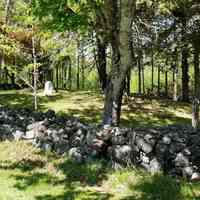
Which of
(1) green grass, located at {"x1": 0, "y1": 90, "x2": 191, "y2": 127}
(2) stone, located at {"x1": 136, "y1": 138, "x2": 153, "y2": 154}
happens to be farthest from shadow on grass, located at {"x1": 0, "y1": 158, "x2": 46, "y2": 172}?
(1) green grass, located at {"x1": 0, "y1": 90, "x2": 191, "y2": 127}

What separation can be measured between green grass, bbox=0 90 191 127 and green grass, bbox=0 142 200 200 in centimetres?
1584

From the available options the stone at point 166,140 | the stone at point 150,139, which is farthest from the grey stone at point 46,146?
the stone at point 166,140

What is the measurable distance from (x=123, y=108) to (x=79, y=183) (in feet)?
71.9

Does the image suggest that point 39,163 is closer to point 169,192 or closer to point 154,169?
point 154,169

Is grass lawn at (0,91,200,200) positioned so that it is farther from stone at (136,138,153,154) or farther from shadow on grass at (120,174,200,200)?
stone at (136,138,153,154)

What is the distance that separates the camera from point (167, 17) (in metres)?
31.3

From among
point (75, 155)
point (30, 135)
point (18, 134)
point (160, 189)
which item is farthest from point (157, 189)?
point (18, 134)

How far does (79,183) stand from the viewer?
11.1m

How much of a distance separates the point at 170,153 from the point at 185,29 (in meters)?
13.4

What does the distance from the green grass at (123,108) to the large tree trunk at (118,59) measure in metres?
11.0

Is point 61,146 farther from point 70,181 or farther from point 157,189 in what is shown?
point 157,189

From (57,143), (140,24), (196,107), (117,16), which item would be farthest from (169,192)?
(140,24)

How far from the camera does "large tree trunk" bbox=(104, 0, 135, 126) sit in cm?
1616

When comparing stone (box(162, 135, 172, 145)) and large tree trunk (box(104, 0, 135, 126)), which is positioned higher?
large tree trunk (box(104, 0, 135, 126))
